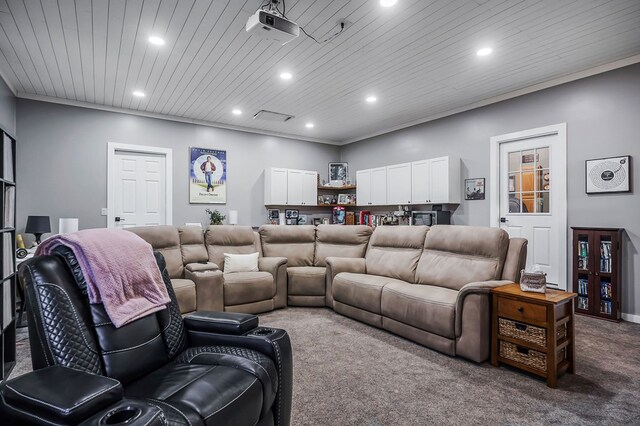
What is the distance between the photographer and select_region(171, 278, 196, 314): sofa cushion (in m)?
3.45

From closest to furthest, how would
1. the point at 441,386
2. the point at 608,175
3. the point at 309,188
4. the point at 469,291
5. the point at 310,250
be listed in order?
1. the point at 441,386
2. the point at 469,291
3. the point at 608,175
4. the point at 310,250
5. the point at 309,188

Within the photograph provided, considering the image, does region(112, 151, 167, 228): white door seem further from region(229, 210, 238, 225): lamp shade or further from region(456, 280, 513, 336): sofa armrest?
region(456, 280, 513, 336): sofa armrest

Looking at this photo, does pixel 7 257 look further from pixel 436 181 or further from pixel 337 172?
pixel 337 172

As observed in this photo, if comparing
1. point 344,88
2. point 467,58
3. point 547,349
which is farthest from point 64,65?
point 547,349

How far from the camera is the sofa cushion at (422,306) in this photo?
107 inches

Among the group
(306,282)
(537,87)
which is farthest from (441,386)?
(537,87)

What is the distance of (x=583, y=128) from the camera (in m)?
3.94

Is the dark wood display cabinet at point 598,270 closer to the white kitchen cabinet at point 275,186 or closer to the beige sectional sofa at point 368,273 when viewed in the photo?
the beige sectional sofa at point 368,273

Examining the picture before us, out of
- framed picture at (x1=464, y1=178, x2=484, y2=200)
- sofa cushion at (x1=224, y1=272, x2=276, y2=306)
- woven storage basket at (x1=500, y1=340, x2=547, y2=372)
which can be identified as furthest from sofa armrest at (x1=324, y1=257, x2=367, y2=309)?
framed picture at (x1=464, y1=178, x2=484, y2=200)

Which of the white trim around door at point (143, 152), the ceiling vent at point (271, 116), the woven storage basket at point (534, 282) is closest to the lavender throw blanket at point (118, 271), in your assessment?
the woven storage basket at point (534, 282)

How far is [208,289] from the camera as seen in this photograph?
12.0 feet

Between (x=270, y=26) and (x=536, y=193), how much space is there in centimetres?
396

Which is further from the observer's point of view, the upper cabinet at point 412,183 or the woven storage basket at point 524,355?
the upper cabinet at point 412,183

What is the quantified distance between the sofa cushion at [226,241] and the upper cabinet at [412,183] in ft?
9.01
